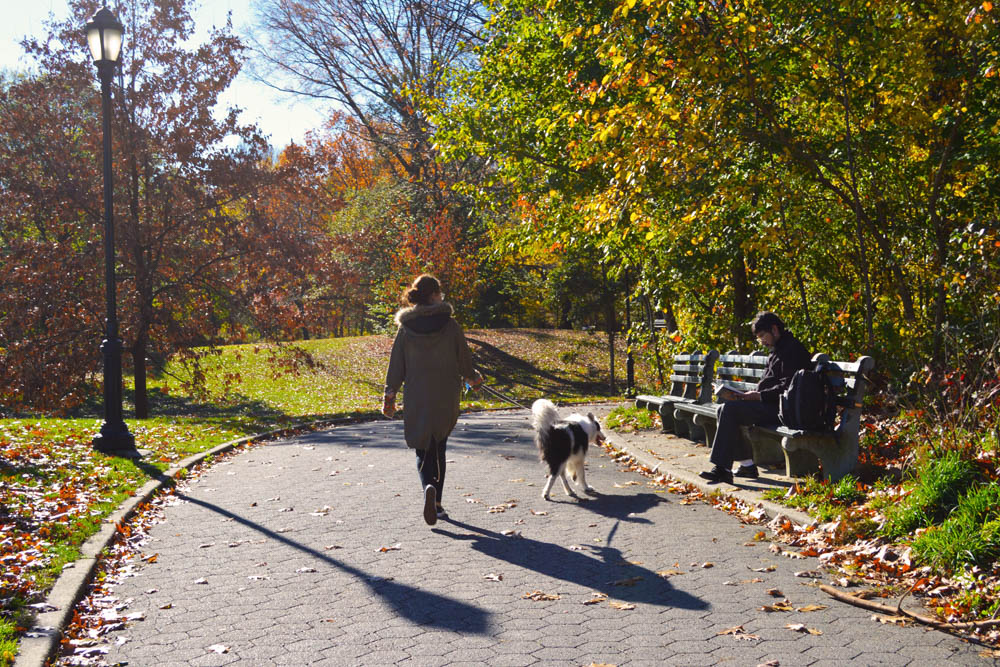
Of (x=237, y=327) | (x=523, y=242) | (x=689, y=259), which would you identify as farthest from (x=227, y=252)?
(x=689, y=259)

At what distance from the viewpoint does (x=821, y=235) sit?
1094cm

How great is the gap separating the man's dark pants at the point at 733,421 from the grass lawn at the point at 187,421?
3.04m

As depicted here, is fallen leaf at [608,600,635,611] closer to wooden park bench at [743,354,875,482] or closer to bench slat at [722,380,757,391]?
wooden park bench at [743,354,875,482]

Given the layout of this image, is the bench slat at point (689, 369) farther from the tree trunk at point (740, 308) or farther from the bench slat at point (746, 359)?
the tree trunk at point (740, 308)

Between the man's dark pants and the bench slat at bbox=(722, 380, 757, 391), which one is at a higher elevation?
the bench slat at bbox=(722, 380, 757, 391)

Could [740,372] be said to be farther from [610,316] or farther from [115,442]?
[610,316]

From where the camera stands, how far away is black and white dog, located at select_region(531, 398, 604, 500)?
8227 mm

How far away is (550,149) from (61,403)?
11.0 m

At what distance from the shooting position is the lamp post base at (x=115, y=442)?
11.3 metres

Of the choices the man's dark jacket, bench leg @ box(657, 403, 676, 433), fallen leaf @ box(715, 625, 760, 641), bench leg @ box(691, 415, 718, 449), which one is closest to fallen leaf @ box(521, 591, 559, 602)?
fallen leaf @ box(715, 625, 760, 641)

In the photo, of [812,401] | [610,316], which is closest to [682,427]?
[812,401]

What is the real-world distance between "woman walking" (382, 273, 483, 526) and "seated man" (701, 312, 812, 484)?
2.46 metres

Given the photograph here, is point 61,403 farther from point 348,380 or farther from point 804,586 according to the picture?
point 804,586

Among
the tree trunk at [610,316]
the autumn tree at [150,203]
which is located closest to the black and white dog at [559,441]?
the autumn tree at [150,203]
